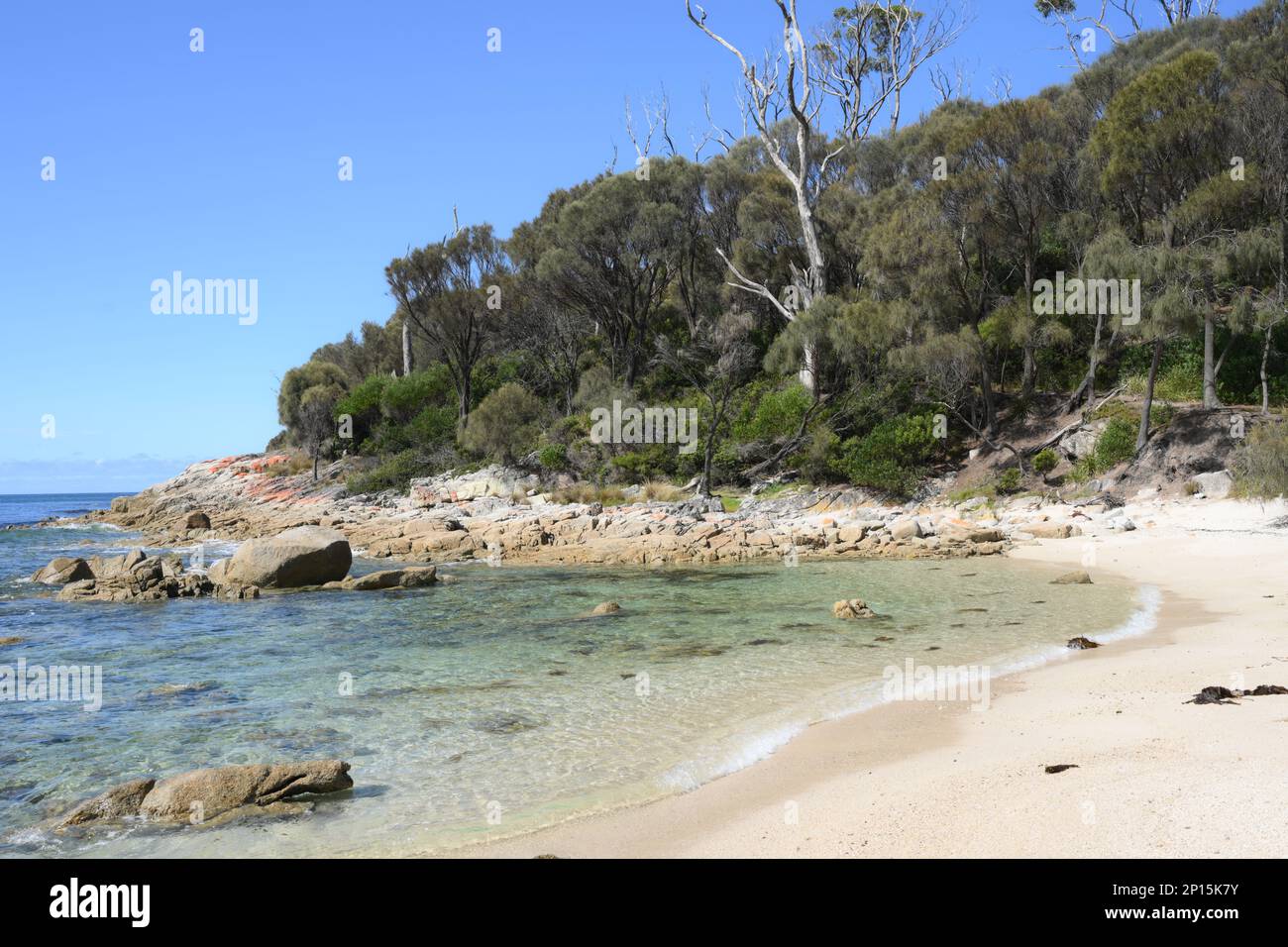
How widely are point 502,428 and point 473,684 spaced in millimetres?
29759

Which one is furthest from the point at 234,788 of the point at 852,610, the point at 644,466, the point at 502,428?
the point at 502,428

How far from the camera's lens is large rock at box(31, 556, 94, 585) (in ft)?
68.1

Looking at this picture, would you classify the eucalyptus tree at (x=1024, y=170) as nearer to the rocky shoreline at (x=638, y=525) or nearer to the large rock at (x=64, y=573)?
the rocky shoreline at (x=638, y=525)

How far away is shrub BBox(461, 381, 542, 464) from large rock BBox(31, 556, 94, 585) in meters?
19.5

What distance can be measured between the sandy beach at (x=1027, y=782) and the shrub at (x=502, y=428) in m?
31.7

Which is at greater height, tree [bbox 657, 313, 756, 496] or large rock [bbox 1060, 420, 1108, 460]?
tree [bbox 657, 313, 756, 496]

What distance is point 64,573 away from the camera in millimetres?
20906

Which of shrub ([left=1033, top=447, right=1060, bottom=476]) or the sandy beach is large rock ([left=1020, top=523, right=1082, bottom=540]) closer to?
shrub ([left=1033, top=447, right=1060, bottom=476])

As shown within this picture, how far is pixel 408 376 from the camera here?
167ft

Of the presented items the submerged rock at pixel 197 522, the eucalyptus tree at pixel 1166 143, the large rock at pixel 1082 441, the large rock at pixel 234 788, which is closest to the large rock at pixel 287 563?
the large rock at pixel 234 788

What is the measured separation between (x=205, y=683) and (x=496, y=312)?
130 ft

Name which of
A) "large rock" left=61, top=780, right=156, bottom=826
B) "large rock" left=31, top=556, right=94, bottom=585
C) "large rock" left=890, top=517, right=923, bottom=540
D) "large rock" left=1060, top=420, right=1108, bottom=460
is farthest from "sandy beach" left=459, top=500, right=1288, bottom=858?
"large rock" left=31, top=556, right=94, bottom=585
